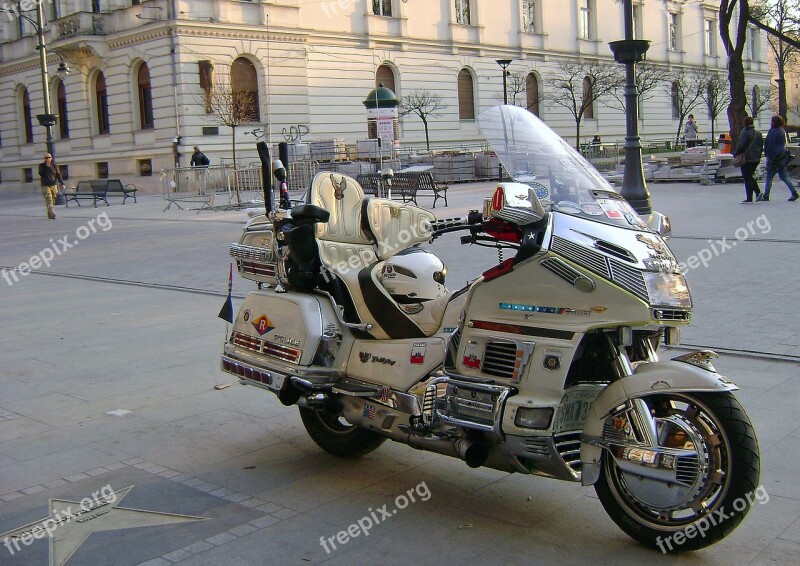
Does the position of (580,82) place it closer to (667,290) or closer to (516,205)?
(516,205)

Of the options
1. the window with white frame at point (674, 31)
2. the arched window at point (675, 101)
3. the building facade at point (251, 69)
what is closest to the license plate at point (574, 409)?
the building facade at point (251, 69)

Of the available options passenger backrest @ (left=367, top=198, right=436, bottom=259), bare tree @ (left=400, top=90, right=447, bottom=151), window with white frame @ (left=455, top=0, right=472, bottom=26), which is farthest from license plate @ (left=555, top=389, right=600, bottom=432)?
window with white frame @ (left=455, top=0, right=472, bottom=26)

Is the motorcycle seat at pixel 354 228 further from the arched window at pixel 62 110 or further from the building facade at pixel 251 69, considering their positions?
the arched window at pixel 62 110

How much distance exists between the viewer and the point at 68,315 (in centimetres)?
996

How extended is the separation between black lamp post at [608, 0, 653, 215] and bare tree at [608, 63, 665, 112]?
32.8 metres

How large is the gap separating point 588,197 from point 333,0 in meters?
39.4

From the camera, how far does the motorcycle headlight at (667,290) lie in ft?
12.1

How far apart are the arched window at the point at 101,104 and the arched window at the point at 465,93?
17.8 metres

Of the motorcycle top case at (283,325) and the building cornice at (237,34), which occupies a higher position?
the building cornice at (237,34)

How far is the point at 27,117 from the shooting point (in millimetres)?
45938

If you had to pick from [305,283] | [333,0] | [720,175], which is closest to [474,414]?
[305,283]

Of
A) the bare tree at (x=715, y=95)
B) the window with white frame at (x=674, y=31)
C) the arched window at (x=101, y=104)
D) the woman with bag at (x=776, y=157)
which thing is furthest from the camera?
the window with white frame at (x=674, y=31)

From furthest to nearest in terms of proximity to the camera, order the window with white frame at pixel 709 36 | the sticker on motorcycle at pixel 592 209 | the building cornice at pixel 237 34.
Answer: the window with white frame at pixel 709 36 → the building cornice at pixel 237 34 → the sticker on motorcycle at pixel 592 209

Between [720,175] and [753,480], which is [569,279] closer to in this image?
[753,480]
